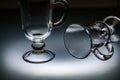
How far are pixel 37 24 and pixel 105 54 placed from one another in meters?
0.22

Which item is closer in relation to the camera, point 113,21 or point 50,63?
point 50,63

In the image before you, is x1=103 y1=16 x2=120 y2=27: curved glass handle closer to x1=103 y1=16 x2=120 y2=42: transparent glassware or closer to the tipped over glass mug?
x1=103 y1=16 x2=120 y2=42: transparent glassware

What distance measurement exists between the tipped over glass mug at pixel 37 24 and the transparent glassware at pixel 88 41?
63 millimetres

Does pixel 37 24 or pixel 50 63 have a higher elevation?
pixel 37 24

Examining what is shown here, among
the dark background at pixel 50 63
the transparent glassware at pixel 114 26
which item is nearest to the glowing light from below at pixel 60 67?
the dark background at pixel 50 63

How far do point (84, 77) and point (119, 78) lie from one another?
87 mm

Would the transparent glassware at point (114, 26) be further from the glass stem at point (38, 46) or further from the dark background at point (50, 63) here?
the glass stem at point (38, 46)

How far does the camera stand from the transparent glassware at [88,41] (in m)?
0.91

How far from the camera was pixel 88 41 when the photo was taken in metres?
0.90

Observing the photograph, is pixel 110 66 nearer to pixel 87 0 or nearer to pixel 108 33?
pixel 108 33

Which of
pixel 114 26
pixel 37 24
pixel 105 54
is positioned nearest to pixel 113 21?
pixel 114 26

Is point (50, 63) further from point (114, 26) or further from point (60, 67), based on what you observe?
point (114, 26)

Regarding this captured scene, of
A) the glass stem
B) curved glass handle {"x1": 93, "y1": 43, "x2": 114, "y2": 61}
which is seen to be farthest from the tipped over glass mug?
Answer: curved glass handle {"x1": 93, "y1": 43, "x2": 114, "y2": 61}

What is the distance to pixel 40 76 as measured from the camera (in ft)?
2.74
